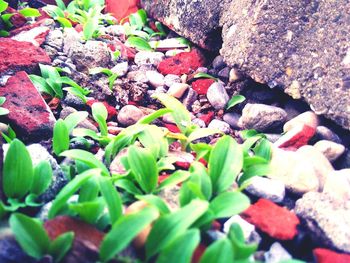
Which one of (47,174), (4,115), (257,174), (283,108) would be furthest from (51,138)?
(283,108)

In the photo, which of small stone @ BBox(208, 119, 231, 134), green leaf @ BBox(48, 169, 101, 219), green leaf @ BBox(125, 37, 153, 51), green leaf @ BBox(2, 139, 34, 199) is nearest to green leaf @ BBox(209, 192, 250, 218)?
green leaf @ BBox(48, 169, 101, 219)

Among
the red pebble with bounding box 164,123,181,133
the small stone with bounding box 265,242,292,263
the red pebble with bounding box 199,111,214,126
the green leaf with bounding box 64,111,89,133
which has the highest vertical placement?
the green leaf with bounding box 64,111,89,133

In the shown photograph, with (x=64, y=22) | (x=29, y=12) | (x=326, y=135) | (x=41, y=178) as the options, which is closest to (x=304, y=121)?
(x=326, y=135)

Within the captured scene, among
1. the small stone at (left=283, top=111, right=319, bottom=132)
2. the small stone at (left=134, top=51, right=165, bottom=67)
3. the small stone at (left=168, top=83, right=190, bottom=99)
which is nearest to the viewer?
the small stone at (left=283, top=111, right=319, bottom=132)

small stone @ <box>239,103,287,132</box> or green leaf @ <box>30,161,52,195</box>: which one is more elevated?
small stone @ <box>239,103,287,132</box>

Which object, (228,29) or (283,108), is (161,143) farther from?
(228,29)

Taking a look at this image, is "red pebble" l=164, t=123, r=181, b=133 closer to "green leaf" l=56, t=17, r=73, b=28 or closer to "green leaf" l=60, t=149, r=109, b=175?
"green leaf" l=60, t=149, r=109, b=175

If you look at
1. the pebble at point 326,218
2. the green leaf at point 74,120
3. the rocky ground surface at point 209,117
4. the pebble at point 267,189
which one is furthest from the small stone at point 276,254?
the green leaf at point 74,120
